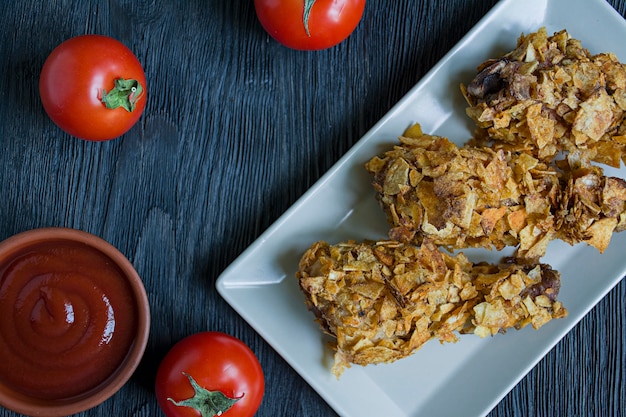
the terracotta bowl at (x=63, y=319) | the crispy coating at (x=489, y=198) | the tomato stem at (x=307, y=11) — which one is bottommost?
the terracotta bowl at (x=63, y=319)

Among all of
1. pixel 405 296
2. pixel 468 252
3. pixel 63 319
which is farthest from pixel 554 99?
pixel 63 319

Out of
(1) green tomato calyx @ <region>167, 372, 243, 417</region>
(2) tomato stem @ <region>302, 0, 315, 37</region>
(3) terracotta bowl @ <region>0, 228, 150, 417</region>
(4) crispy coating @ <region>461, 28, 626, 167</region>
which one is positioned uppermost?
(2) tomato stem @ <region>302, 0, 315, 37</region>

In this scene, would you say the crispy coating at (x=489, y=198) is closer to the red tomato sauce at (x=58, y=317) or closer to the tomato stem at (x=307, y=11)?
the tomato stem at (x=307, y=11)

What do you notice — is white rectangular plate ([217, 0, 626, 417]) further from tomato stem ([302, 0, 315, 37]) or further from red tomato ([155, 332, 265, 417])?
tomato stem ([302, 0, 315, 37])

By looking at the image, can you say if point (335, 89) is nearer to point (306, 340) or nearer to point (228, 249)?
point (228, 249)

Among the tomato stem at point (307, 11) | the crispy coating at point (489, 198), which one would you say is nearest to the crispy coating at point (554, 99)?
the crispy coating at point (489, 198)

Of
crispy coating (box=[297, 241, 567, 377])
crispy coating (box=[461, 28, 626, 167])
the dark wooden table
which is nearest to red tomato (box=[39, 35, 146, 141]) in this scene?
the dark wooden table

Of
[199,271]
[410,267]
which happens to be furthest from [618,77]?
[199,271]
